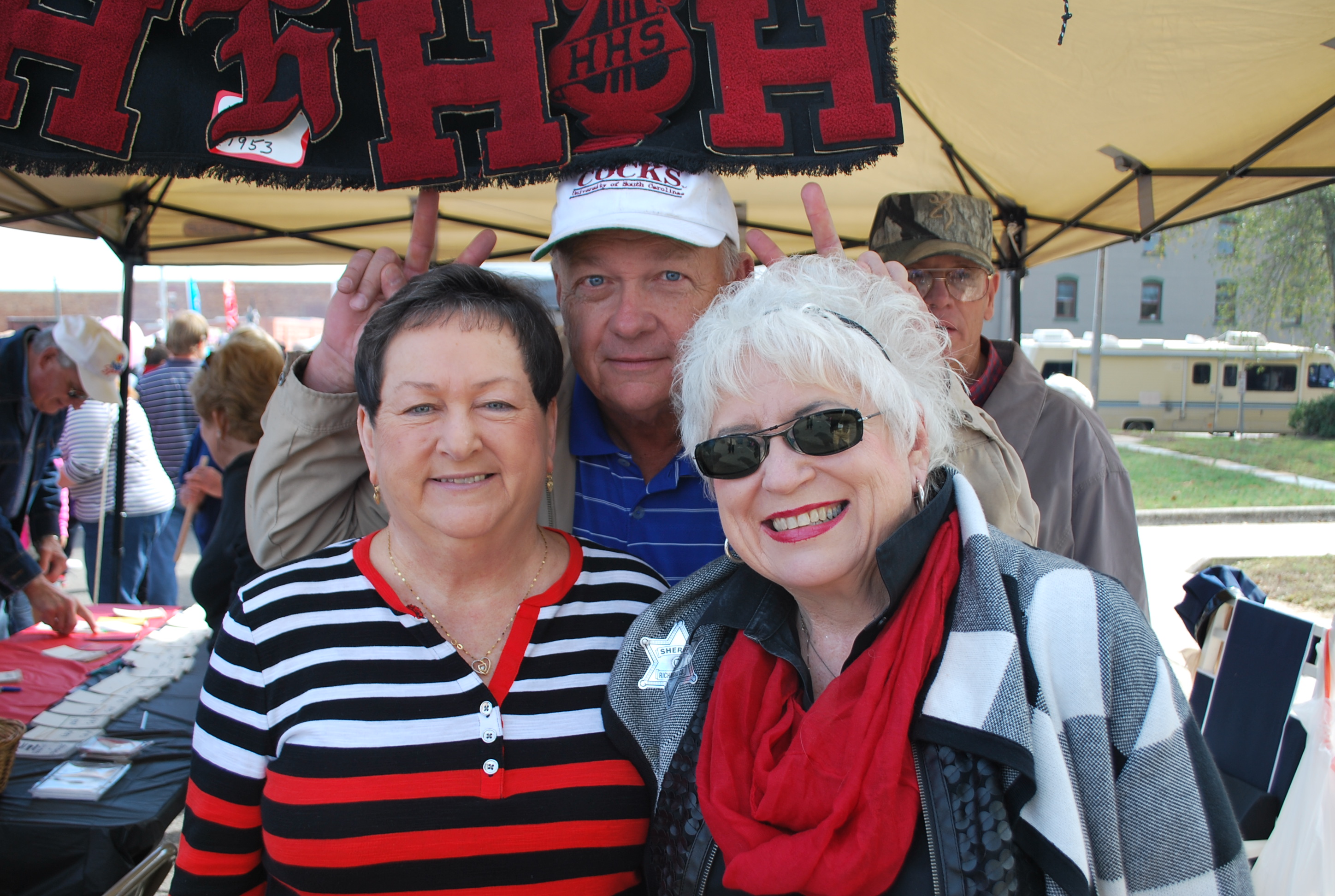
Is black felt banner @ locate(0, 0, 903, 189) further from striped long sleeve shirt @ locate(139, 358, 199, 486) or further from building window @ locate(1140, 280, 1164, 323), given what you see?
building window @ locate(1140, 280, 1164, 323)

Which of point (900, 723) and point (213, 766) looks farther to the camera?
point (213, 766)

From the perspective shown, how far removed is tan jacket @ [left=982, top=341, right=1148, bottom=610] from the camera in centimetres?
247

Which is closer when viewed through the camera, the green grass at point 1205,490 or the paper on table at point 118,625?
the paper on table at point 118,625

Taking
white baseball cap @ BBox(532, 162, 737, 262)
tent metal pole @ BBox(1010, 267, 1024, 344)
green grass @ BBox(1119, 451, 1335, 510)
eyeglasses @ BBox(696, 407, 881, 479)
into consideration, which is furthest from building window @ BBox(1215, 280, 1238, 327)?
eyeglasses @ BBox(696, 407, 881, 479)

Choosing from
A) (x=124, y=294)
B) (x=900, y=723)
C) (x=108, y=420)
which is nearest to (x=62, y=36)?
(x=900, y=723)

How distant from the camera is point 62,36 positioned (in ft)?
5.81

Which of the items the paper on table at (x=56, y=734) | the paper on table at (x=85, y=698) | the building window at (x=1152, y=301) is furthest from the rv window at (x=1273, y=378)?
the paper on table at (x=56, y=734)

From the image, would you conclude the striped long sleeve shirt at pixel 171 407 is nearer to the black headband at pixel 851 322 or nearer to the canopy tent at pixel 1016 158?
the canopy tent at pixel 1016 158

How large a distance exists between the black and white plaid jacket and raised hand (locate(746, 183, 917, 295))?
0.67m

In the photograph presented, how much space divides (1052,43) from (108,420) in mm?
5915

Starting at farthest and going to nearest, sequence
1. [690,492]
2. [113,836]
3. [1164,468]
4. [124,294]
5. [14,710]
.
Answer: [1164,468]
[124,294]
[14,710]
[113,836]
[690,492]

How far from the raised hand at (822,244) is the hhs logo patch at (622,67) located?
0.37 meters

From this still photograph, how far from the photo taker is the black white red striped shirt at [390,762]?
4.66 feet

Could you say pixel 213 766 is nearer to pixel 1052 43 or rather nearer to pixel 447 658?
pixel 447 658
